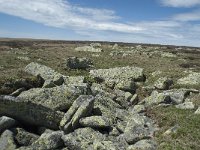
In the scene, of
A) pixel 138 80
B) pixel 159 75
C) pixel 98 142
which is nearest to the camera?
pixel 98 142

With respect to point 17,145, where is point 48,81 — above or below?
above

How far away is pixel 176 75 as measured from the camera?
48.5 m

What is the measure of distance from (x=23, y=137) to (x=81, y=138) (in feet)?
16.0

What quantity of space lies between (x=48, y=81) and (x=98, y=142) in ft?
46.8

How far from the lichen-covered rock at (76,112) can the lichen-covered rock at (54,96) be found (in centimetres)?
163

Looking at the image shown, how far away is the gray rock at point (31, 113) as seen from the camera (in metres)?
29.1

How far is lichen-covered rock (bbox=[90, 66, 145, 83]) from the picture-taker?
4290cm

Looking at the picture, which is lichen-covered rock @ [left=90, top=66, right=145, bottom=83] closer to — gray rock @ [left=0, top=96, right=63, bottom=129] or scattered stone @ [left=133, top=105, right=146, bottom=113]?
scattered stone @ [left=133, top=105, right=146, bottom=113]

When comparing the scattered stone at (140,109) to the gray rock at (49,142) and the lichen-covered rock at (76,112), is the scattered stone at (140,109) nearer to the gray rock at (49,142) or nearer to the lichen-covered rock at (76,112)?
the lichen-covered rock at (76,112)

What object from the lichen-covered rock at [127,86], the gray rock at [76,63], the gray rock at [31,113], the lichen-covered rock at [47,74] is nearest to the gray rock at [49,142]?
the gray rock at [31,113]

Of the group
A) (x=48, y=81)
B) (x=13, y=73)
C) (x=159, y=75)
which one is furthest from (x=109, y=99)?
(x=159, y=75)

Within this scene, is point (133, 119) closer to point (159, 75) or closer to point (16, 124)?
point (16, 124)

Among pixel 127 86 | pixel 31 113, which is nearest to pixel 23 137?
pixel 31 113

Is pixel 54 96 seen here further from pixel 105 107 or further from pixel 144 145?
pixel 144 145
